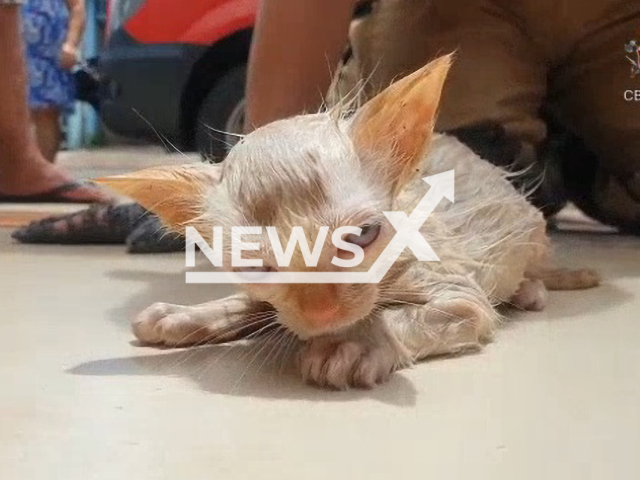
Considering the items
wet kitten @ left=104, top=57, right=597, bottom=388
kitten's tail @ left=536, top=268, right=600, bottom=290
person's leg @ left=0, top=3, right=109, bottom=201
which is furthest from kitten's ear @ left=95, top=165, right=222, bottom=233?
person's leg @ left=0, top=3, right=109, bottom=201

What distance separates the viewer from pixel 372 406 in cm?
83

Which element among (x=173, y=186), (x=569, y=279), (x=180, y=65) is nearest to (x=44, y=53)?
(x=180, y=65)

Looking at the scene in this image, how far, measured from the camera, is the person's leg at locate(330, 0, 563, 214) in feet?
5.20

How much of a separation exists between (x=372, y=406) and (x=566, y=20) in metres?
0.97

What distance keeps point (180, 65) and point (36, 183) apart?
701 mm

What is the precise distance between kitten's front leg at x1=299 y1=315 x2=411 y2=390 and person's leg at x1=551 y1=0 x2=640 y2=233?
0.89 m

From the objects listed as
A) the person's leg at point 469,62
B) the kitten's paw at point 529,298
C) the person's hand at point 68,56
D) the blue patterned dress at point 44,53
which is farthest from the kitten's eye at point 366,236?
the person's hand at point 68,56

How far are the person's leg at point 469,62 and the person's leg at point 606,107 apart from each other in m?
0.09

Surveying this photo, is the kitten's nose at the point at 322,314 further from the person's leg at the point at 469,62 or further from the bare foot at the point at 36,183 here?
the bare foot at the point at 36,183

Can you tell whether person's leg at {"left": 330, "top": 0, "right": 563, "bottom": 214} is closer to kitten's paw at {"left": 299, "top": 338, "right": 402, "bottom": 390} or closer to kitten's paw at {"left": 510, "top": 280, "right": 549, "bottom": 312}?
kitten's paw at {"left": 510, "top": 280, "right": 549, "bottom": 312}

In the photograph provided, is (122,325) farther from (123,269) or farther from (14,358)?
(123,269)

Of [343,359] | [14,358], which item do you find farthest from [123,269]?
[343,359]

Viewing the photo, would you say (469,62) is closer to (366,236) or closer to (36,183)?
(366,236)

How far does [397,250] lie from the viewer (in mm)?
890
